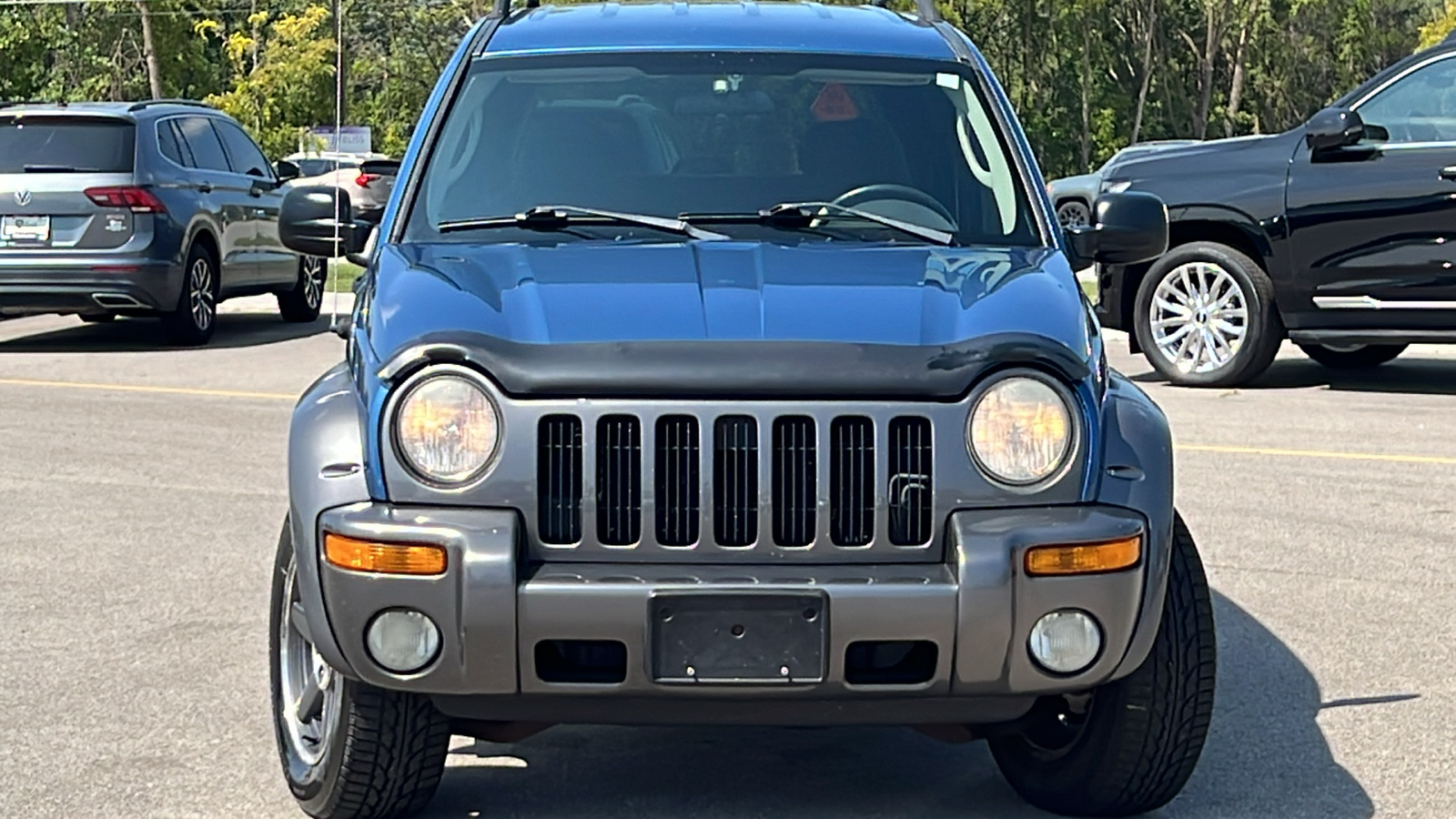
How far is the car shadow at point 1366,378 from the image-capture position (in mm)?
12667

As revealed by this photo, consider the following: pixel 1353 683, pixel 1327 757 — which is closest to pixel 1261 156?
pixel 1353 683

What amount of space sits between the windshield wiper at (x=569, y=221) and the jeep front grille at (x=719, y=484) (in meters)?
0.98

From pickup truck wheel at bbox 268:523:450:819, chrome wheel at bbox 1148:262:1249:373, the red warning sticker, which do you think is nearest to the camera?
pickup truck wheel at bbox 268:523:450:819

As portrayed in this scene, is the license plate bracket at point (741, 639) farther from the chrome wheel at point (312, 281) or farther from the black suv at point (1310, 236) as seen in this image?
the chrome wheel at point (312, 281)

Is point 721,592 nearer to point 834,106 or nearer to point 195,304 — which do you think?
point 834,106

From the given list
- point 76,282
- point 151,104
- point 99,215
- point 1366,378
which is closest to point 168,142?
point 151,104

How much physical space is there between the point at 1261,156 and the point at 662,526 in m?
8.89

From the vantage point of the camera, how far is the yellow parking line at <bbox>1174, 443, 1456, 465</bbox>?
983cm

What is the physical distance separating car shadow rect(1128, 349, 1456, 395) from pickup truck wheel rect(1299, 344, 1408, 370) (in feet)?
0.20

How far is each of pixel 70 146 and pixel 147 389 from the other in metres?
2.86

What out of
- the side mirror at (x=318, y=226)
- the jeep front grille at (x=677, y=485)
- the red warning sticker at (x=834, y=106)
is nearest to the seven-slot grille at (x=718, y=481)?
the jeep front grille at (x=677, y=485)

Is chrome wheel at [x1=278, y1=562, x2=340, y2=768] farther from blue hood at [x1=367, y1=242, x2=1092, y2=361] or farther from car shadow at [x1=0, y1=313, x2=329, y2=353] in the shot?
car shadow at [x1=0, y1=313, x2=329, y2=353]

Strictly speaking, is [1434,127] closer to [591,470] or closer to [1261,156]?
[1261,156]

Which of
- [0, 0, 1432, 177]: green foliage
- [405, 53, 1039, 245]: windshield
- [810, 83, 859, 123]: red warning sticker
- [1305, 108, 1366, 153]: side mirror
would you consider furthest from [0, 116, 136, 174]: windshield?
[0, 0, 1432, 177]: green foliage
